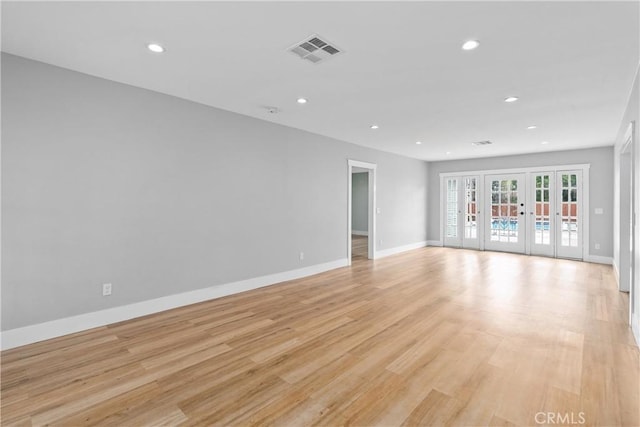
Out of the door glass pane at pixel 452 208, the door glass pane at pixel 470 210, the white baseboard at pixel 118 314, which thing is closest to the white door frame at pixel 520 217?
the door glass pane at pixel 470 210

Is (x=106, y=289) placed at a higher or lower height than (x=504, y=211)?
lower

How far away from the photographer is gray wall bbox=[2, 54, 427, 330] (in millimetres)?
2771

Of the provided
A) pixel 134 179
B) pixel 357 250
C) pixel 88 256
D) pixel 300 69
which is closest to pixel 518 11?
pixel 300 69

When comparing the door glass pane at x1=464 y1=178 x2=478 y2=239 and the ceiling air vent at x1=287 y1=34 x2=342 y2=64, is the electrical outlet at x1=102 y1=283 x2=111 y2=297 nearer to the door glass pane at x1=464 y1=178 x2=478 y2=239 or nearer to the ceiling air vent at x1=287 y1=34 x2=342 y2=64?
the ceiling air vent at x1=287 y1=34 x2=342 y2=64

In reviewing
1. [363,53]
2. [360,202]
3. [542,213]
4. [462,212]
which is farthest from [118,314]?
[360,202]

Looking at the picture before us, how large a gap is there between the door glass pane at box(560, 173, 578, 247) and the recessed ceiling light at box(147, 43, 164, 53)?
27.8 feet

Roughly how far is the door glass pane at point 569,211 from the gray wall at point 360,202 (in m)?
6.07

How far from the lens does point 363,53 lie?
8.64 feet

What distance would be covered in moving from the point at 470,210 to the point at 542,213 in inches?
65.0

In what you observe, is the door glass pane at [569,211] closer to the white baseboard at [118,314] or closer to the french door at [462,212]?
the french door at [462,212]

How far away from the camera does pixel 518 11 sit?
6.70 feet

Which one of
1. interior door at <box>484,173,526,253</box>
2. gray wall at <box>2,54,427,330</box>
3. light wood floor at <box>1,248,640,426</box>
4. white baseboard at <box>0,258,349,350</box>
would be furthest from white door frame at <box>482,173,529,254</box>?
white baseboard at <box>0,258,349,350</box>

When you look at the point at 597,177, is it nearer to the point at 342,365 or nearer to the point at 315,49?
the point at 315,49

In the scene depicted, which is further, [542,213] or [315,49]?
[542,213]
